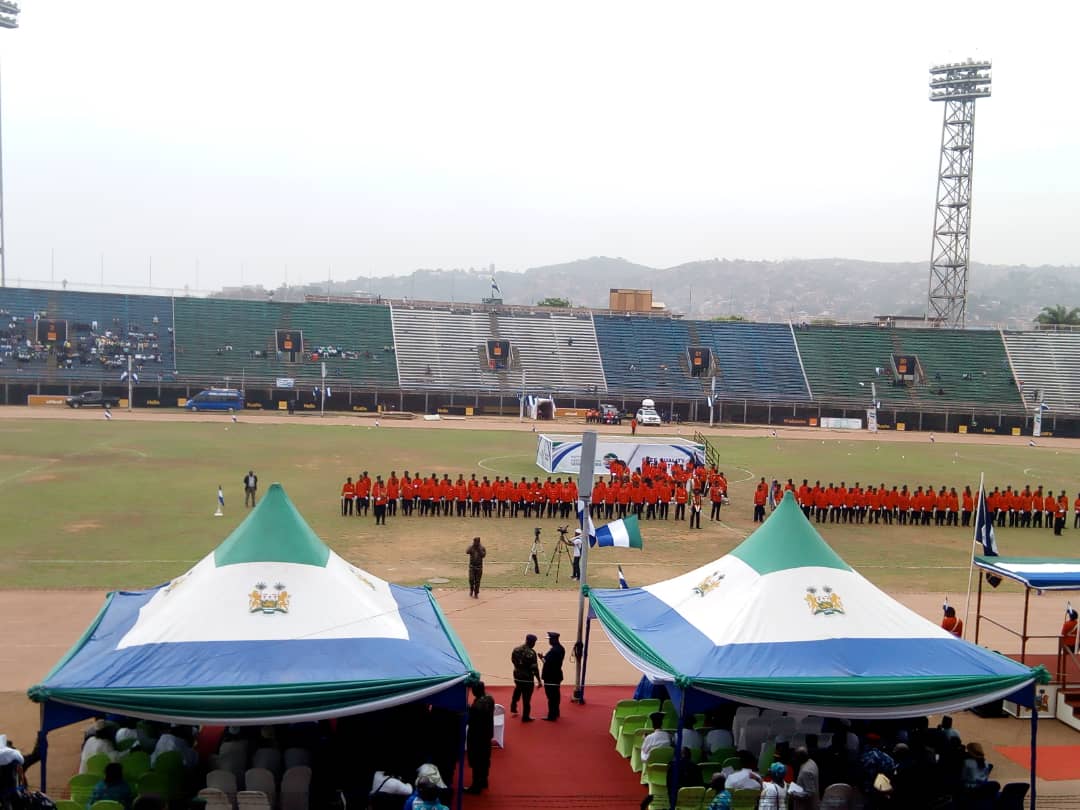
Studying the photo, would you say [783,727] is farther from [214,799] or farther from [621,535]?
[214,799]

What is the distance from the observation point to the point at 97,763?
8375mm

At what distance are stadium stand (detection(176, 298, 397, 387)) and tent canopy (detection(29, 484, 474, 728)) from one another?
51729 millimetres

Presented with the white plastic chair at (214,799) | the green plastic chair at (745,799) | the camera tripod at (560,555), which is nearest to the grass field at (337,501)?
the camera tripod at (560,555)

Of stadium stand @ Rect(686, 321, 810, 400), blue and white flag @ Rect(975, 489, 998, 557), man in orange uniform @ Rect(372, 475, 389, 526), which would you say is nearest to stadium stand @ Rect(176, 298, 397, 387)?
stadium stand @ Rect(686, 321, 810, 400)

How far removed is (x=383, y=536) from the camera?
22.0m

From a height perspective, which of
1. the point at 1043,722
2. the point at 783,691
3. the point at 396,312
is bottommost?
the point at 1043,722

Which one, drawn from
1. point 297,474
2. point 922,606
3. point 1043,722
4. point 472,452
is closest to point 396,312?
point 472,452

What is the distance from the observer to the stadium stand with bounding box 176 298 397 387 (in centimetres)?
6066

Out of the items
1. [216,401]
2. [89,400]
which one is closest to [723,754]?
[216,401]

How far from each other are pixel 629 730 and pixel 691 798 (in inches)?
68.0

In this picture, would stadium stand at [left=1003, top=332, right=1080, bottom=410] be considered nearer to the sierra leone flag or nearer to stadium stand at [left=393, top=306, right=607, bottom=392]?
stadium stand at [left=393, top=306, right=607, bottom=392]

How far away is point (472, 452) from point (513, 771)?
29468 mm

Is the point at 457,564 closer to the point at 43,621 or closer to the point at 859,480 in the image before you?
the point at 43,621

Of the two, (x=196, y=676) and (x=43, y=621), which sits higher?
(x=196, y=676)
